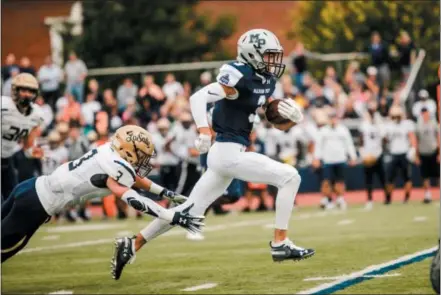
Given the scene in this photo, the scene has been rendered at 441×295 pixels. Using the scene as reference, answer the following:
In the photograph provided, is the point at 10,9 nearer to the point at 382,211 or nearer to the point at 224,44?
the point at 224,44

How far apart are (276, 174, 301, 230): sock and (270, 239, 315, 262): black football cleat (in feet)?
0.58

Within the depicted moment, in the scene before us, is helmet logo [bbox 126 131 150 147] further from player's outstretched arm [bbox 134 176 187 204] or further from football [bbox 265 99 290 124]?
football [bbox 265 99 290 124]

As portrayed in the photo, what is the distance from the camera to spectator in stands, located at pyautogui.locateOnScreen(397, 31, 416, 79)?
24141 mm

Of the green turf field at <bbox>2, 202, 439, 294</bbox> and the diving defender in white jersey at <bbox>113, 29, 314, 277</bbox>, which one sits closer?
the diving defender in white jersey at <bbox>113, 29, 314, 277</bbox>

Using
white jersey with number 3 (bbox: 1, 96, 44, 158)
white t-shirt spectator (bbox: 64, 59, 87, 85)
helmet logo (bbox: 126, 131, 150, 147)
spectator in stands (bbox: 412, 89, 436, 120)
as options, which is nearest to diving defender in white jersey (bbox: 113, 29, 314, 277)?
helmet logo (bbox: 126, 131, 150, 147)

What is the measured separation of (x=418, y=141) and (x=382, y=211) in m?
3.65

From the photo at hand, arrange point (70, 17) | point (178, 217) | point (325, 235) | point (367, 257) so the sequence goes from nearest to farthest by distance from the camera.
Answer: point (178, 217) → point (367, 257) → point (325, 235) → point (70, 17)

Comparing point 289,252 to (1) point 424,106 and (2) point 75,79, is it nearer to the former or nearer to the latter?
(1) point 424,106

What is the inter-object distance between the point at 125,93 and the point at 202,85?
152 centimetres

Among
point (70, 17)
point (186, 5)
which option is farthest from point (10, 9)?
point (186, 5)

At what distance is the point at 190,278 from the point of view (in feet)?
37.1

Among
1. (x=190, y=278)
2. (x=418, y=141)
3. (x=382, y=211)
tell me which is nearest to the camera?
(x=190, y=278)

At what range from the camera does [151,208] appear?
30.5 ft

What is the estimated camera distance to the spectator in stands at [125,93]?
80.2ft
